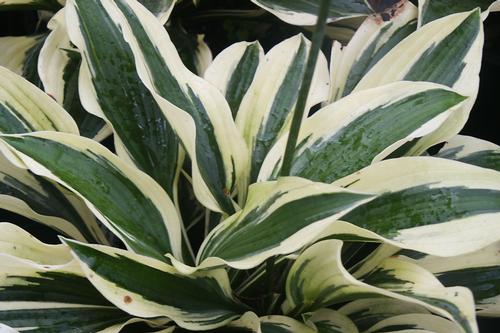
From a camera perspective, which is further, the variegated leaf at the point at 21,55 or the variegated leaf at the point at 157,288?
the variegated leaf at the point at 21,55

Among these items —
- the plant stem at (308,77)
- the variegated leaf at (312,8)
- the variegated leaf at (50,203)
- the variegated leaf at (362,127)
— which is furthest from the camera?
the variegated leaf at (312,8)

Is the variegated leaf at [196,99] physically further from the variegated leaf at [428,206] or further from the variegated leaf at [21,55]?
the variegated leaf at [21,55]

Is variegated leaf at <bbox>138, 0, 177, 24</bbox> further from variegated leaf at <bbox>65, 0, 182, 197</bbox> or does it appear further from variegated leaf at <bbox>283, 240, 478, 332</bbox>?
variegated leaf at <bbox>283, 240, 478, 332</bbox>

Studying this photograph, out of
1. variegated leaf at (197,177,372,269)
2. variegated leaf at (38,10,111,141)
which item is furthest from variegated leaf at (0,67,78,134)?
variegated leaf at (197,177,372,269)

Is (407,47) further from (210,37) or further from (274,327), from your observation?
(210,37)

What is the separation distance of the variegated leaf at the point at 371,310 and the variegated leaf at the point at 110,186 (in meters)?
0.20

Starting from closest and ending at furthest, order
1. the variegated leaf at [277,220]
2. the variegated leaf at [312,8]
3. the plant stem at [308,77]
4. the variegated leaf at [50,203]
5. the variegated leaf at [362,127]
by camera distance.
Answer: the plant stem at [308,77] < the variegated leaf at [277,220] < the variegated leaf at [362,127] < the variegated leaf at [50,203] < the variegated leaf at [312,8]

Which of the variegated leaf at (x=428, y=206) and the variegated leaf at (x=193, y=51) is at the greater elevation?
the variegated leaf at (x=193, y=51)

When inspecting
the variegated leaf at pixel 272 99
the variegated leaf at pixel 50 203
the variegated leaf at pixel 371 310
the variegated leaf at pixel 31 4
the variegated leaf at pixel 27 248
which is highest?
the variegated leaf at pixel 31 4

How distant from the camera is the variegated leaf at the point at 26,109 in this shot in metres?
0.66

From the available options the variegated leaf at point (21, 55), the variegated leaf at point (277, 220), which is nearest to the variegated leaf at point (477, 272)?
the variegated leaf at point (277, 220)

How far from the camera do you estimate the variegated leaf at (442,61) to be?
69 centimetres

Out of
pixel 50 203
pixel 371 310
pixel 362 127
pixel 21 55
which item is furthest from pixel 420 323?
pixel 21 55

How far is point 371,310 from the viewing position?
2.24 feet
